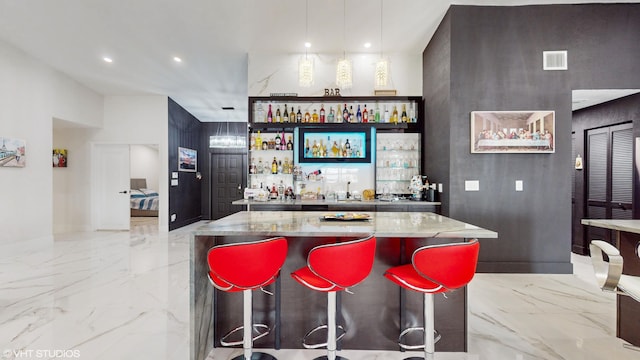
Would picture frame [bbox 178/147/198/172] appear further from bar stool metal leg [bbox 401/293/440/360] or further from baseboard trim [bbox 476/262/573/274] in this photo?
bar stool metal leg [bbox 401/293/440/360]

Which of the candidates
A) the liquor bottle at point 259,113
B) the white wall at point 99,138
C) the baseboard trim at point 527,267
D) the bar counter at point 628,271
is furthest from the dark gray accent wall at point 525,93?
the white wall at point 99,138

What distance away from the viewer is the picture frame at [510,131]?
4.08m

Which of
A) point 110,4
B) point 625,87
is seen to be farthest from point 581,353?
point 110,4

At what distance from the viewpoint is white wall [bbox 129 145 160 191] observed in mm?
11711

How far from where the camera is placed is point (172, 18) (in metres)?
4.26

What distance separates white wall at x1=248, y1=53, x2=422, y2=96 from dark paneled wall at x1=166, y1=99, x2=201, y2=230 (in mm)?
3434

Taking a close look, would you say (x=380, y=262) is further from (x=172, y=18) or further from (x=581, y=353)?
(x=172, y=18)

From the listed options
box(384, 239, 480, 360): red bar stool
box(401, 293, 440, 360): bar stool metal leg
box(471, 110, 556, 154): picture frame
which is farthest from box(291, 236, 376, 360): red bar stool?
box(471, 110, 556, 154): picture frame

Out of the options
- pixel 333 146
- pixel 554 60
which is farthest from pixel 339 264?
pixel 554 60

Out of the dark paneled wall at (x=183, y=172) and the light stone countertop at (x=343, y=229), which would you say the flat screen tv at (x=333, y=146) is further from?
the dark paneled wall at (x=183, y=172)

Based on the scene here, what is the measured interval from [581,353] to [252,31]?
5.11 meters

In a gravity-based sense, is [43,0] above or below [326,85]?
above

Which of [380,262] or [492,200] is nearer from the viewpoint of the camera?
[380,262]

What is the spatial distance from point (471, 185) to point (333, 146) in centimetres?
224
